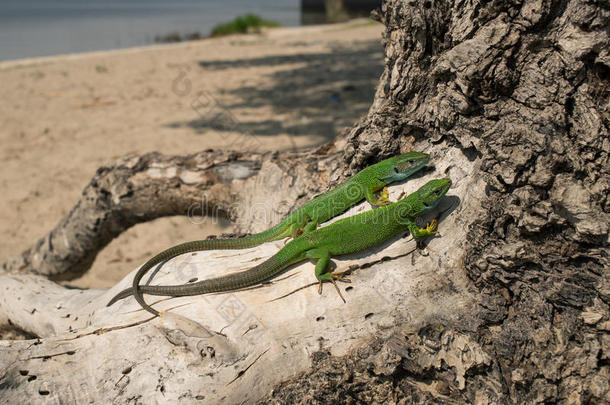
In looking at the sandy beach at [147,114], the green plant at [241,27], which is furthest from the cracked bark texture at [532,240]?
the green plant at [241,27]

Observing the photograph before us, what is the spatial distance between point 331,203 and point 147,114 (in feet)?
26.7

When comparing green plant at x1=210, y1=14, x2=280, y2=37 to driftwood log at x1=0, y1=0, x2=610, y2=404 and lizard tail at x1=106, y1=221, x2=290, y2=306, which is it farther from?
driftwood log at x1=0, y1=0, x2=610, y2=404

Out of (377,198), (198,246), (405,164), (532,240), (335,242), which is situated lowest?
(198,246)

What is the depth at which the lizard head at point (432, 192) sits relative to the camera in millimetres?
2973

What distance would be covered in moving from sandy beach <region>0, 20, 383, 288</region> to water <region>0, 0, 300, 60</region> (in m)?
8.99

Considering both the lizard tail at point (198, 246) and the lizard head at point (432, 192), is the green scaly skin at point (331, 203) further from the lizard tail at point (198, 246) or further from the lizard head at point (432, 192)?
the lizard head at point (432, 192)

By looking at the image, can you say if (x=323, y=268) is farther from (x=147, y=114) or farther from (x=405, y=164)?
(x=147, y=114)

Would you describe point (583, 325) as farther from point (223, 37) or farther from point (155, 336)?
point (223, 37)

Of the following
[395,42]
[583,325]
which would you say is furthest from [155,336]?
[395,42]

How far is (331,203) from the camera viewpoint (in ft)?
12.2

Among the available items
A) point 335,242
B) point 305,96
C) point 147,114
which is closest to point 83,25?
point 147,114

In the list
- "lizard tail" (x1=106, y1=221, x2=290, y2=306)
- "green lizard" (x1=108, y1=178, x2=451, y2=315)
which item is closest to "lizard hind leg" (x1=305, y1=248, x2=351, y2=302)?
"green lizard" (x1=108, y1=178, x2=451, y2=315)

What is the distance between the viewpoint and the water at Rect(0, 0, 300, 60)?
79.6 ft

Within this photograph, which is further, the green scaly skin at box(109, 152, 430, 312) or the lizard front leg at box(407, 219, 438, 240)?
the green scaly skin at box(109, 152, 430, 312)
